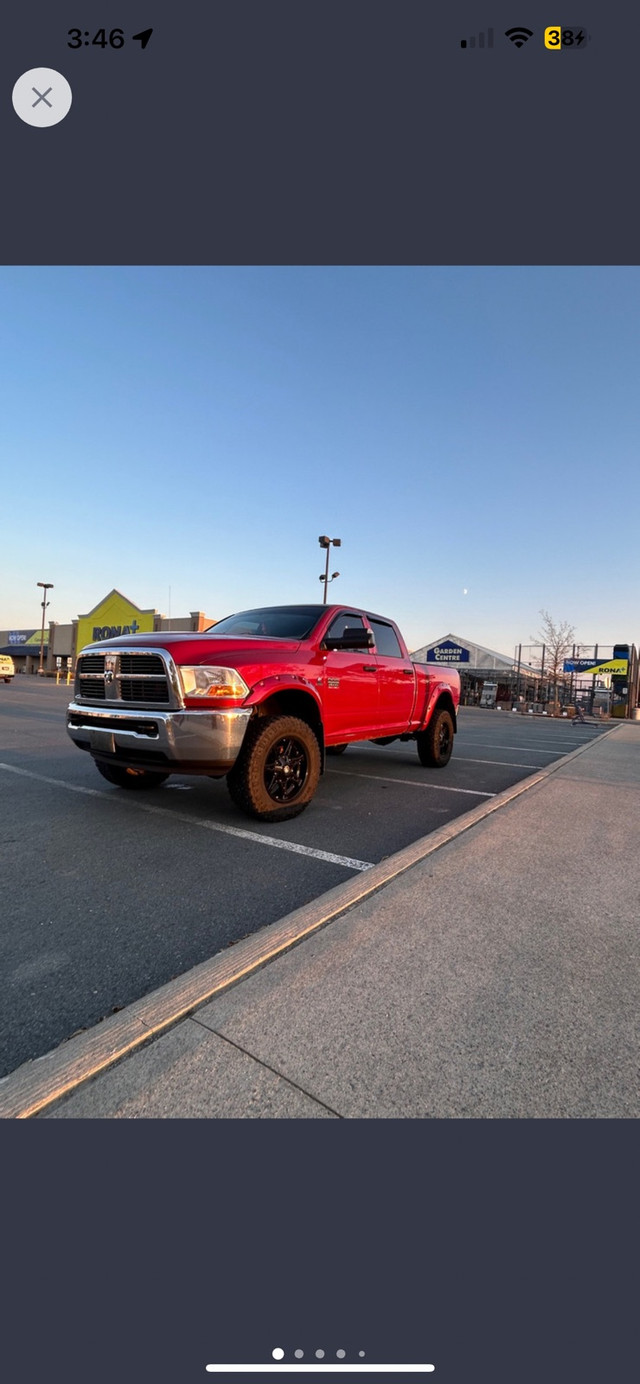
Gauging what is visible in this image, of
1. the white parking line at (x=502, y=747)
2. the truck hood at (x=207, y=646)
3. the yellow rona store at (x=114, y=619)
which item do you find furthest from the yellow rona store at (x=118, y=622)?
the truck hood at (x=207, y=646)

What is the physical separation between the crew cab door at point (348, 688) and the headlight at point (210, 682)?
1079mm

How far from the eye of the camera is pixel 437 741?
7266 millimetres

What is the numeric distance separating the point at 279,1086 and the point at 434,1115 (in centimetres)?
41

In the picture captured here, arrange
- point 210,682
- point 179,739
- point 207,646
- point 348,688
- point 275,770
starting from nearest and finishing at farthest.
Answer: point 179,739
point 210,682
point 207,646
point 275,770
point 348,688

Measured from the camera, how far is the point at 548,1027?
174cm

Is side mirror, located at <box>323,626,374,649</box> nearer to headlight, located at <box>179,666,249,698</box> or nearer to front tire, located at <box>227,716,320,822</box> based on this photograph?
front tire, located at <box>227,716,320,822</box>

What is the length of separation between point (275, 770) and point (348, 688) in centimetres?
124

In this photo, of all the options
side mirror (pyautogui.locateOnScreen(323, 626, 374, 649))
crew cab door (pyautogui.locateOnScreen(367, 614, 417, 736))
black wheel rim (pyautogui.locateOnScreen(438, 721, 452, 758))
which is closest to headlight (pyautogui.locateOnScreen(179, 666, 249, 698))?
side mirror (pyautogui.locateOnScreen(323, 626, 374, 649))

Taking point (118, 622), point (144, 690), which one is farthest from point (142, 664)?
point (118, 622)

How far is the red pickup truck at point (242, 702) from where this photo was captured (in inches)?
146

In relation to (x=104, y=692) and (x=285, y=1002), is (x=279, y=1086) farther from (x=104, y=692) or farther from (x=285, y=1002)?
(x=104, y=692)
